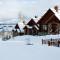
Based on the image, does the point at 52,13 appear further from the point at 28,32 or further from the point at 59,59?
the point at 59,59

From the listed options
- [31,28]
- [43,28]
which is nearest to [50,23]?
[43,28]

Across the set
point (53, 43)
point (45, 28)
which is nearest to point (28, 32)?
point (45, 28)

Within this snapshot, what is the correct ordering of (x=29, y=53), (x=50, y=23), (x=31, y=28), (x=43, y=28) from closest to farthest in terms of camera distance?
(x=29, y=53)
(x=50, y=23)
(x=43, y=28)
(x=31, y=28)

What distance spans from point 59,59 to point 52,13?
103 feet

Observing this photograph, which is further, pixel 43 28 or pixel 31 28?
pixel 31 28

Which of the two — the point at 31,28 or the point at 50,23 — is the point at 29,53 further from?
the point at 31,28

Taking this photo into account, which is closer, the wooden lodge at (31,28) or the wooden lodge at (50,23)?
the wooden lodge at (50,23)

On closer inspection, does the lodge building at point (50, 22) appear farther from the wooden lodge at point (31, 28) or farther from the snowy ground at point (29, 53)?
the snowy ground at point (29, 53)

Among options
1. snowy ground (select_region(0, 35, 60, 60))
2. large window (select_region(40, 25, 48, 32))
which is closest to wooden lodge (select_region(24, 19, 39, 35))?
large window (select_region(40, 25, 48, 32))

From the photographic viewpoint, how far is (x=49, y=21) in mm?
45781

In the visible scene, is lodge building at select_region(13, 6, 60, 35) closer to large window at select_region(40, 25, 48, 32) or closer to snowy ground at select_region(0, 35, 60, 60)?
large window at select_region(40, 25, 48, 32)

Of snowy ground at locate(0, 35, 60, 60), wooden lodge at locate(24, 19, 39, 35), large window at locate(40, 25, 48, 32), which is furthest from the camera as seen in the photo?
wooden lodge at locate(24, 19, 39, 35)

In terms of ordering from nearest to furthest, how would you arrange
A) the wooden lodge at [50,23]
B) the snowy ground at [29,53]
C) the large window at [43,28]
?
1. the snowy ground at [29,53]
2. the wooden lodge at [50,23]
3. the large window at [43,28]

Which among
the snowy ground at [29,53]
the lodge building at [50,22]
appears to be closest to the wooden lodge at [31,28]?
the lodge building at [50,22]
